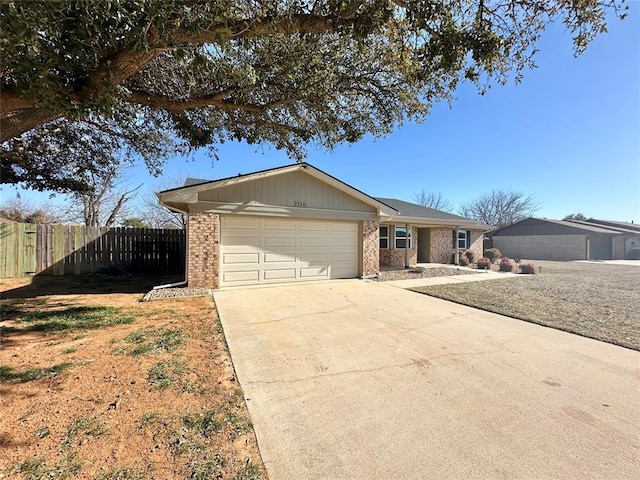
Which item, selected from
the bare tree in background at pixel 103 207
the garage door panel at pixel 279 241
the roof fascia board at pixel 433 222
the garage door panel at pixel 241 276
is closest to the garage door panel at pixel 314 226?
the garage door panel at pixel 279 241

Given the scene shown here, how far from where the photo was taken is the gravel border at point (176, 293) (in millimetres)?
7023

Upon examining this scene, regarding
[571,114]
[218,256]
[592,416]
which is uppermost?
[571,114]

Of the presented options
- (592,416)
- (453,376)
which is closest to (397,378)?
(453,376)

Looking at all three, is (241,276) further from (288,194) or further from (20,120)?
(20,120)

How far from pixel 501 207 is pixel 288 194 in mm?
47713

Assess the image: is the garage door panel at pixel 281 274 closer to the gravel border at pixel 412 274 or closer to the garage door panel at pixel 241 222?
the garage door panel at pixel 241 222

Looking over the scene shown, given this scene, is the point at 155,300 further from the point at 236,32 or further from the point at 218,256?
the point at 236,32

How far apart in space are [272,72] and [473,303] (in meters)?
7.31

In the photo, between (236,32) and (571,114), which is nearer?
(236,32)

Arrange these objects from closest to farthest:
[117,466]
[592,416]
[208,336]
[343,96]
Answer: [117,466] → [592,416] → [208,336] → [343,96]

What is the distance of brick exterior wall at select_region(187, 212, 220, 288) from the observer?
7.82 m

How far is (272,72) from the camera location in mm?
6012

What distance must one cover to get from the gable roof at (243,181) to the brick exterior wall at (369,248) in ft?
2.64

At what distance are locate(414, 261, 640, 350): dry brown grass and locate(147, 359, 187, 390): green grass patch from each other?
20.8ft
